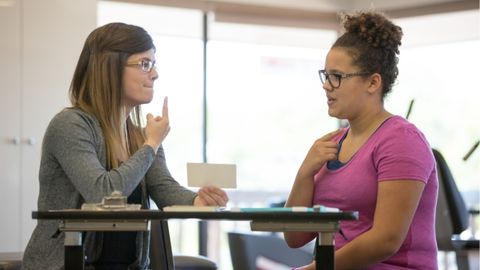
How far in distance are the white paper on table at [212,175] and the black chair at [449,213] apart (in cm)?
216

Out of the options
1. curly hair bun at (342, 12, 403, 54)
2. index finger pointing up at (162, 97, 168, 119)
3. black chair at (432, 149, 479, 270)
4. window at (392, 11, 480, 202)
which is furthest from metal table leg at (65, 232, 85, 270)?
window at (392, 11, 480, 202)

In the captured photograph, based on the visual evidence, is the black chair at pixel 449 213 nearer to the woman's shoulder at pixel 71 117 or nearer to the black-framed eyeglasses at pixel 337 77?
the black-framed eyeglasses at pixel 337 77

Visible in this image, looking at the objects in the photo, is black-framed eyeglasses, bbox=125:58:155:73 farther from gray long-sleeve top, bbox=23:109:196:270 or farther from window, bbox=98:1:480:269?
window, bbox=98:1:480:269

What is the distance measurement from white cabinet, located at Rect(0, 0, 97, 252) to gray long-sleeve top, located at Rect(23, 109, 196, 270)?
8.41 feet

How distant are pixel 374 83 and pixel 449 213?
194 cm

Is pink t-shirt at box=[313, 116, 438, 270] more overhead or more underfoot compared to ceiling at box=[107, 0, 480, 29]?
more underfoot

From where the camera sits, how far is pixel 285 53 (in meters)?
5.76

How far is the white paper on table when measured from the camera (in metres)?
1.73

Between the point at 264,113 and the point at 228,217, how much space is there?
192 inches

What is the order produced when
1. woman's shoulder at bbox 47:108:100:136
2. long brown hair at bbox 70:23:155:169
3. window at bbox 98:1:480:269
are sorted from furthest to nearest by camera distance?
window at bbox 98:1:480:269
long brown hair at bbox 70:23:155:169
woman's shoulder at bbox 47:108:100:136

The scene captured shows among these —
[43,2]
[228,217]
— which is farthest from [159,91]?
[228,217]

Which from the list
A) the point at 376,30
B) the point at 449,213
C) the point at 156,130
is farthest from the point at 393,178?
the point at 449,213

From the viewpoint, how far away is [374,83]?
1999 millimetres

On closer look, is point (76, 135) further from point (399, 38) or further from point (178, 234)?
point (178, 234)
